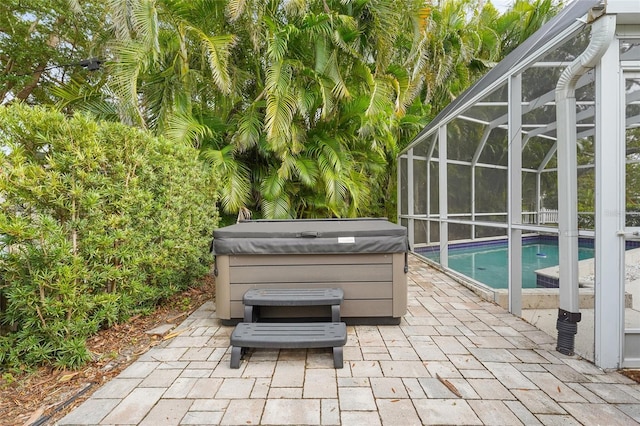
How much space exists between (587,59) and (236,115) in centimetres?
507

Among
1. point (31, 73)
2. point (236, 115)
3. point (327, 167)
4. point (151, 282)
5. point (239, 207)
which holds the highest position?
point (31, 73)

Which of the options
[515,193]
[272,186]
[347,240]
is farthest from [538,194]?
[272,186]

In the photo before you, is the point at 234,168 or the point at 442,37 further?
the point at 442,37

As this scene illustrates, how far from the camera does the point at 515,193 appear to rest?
349 centimetres

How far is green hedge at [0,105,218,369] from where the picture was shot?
206cm

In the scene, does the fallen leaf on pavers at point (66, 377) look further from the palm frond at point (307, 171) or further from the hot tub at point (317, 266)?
the palm frond at point (307, 171)

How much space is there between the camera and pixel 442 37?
885cm

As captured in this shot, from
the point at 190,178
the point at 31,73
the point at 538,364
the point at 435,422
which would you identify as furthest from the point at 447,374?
the point at 31,73

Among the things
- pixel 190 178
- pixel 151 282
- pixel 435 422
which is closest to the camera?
pixel 435 422

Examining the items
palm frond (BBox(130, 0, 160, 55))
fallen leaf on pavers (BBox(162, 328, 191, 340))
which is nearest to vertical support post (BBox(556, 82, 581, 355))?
fallen leaf on pavers (BBox(162, 328, 191, 340))

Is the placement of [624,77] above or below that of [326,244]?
above

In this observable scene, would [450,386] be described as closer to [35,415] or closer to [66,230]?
[35,415]

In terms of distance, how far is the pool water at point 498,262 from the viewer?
376 centimetres

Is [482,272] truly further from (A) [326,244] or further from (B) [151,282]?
(B) [151,282]
